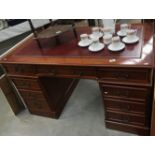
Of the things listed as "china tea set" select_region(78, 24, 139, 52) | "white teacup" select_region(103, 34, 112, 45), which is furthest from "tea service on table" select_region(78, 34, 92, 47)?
"white teacup" select_region(103, 34, 112, 45)

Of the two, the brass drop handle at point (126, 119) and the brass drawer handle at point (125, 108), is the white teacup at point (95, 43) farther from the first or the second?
the brass drop handle at point (126, 119)

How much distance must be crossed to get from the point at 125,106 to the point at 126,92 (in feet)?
0.51

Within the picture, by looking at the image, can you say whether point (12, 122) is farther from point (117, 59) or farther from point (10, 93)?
point (117, 59)

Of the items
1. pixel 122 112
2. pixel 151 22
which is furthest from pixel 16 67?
pixel 151 22

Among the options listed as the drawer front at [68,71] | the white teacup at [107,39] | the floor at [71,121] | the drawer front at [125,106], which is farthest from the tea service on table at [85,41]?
the floor at [71,121]

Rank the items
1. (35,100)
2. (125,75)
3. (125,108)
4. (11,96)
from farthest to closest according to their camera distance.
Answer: (11,96) → (35,100) → (125,108) → (125,75)

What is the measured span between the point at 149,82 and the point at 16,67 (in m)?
1.06

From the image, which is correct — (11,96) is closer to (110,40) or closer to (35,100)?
(35,100)

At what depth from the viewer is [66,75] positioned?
1.40 m

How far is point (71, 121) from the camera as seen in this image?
1807mm

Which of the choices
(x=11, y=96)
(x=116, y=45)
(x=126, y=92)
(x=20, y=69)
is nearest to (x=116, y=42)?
(x=116, y=45)

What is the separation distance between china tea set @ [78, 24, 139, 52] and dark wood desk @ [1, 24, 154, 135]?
0.14 ft

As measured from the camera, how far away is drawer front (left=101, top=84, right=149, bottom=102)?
49.1 inches

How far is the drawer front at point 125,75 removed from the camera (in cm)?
116
